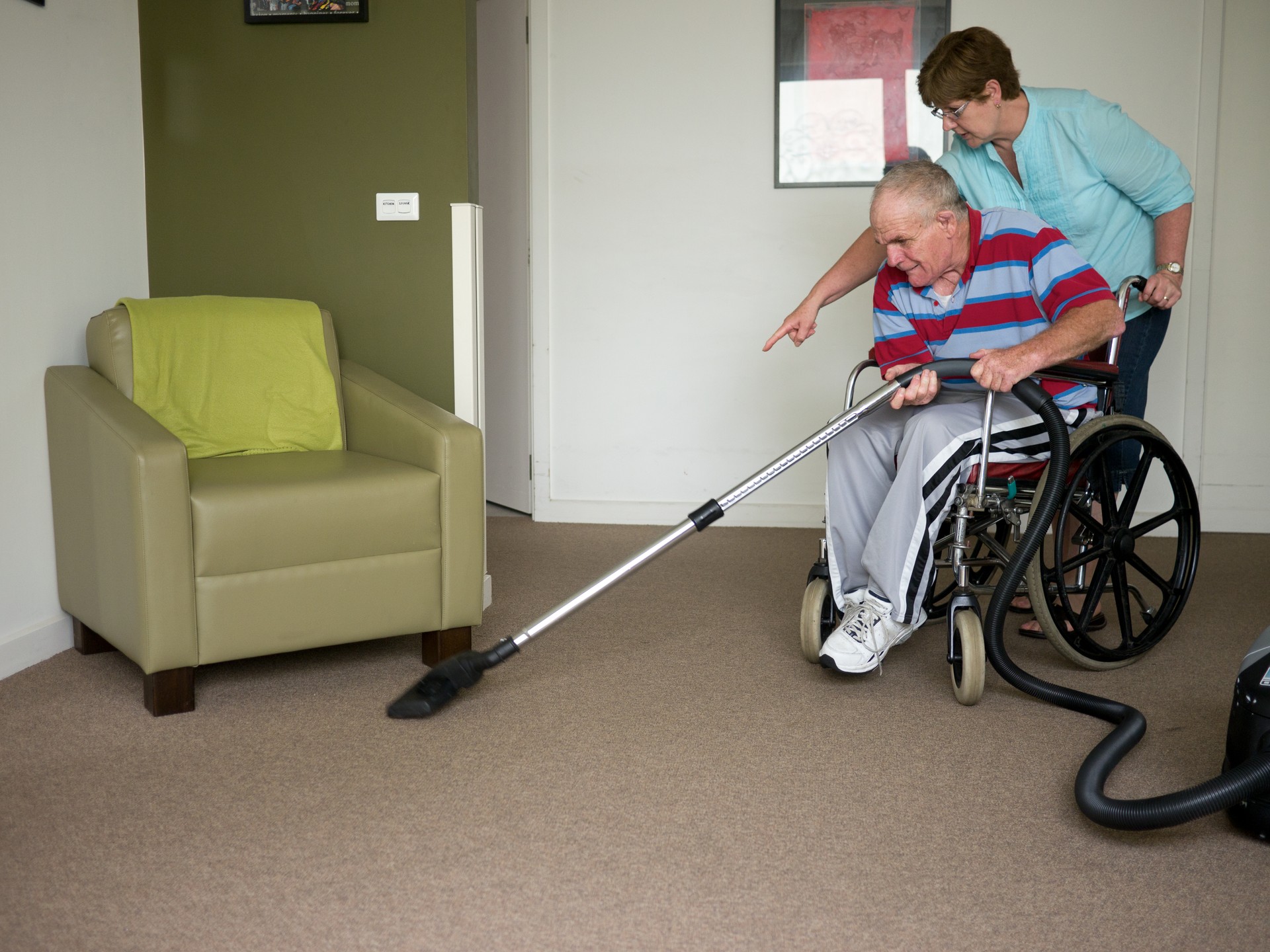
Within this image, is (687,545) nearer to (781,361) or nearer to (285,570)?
(781,361)

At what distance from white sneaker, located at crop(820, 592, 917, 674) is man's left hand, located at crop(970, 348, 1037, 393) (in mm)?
439

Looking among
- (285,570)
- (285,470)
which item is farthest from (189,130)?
(285,570)

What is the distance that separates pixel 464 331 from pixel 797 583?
1.11 m

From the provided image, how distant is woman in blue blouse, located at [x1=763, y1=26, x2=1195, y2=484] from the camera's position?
7.25 ft

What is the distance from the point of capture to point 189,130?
264 cm

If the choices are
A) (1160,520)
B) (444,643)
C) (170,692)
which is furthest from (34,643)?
(1160,520)

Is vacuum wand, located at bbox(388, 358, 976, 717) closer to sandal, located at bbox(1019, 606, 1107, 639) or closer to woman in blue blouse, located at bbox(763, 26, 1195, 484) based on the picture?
woman in blue blouse, located at bbox(763, 26, 1195, 484)

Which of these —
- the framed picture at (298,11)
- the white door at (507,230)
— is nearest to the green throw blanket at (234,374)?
the framed picture at (298,11)

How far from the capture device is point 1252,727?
1.43 m

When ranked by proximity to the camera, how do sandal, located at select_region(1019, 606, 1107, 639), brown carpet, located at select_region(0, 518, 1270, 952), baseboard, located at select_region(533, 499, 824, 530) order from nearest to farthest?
brown carpet, located at select_region(0, 518, 1270, 952)
sandal, located at select_region(1019, 606, 1107, 639)
baseboard, located at select_region(533, 499, 824, 530)

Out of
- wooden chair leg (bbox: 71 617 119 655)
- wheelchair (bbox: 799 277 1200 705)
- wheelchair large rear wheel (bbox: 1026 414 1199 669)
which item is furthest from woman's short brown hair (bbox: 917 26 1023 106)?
wooden chair leg (bbox: 71 617 119 655)

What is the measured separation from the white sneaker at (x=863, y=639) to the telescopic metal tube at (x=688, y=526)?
0.30 m

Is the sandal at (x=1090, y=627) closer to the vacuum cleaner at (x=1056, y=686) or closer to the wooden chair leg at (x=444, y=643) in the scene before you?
the vacuum cleaner at (x=1056, y=686)

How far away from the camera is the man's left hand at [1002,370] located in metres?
1.87
